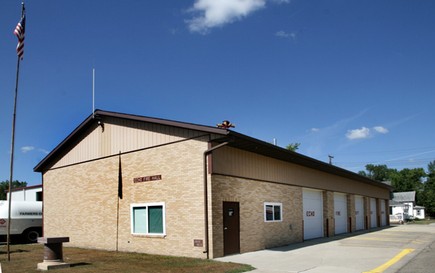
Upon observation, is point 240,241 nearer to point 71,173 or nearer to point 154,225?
point 154,225

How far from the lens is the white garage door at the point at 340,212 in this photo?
28064 millimetres

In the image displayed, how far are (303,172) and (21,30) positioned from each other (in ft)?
48.8

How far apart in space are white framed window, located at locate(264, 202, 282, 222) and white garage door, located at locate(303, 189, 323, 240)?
3.64 m

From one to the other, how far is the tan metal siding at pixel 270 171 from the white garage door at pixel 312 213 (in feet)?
1.78

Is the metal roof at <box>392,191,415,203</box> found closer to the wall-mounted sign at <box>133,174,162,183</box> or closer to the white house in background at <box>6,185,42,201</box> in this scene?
the white house in background at <box>6,185,42,201</box>

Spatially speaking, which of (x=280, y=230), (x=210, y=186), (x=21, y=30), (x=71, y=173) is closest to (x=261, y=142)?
(x=210, y=186)

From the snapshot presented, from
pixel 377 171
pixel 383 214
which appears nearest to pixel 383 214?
pixel 383 214

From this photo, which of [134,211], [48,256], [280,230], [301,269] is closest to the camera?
[301,269]

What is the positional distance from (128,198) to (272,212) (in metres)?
6.24

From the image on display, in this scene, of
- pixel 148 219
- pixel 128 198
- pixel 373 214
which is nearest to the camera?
pixel 148 219

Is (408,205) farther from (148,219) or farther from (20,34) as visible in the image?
(20,34)

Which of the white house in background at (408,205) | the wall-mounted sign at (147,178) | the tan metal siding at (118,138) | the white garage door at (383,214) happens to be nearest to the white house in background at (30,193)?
the tan metal siding at (118,138)

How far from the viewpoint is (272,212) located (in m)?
19.0

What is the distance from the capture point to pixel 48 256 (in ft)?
44.0
